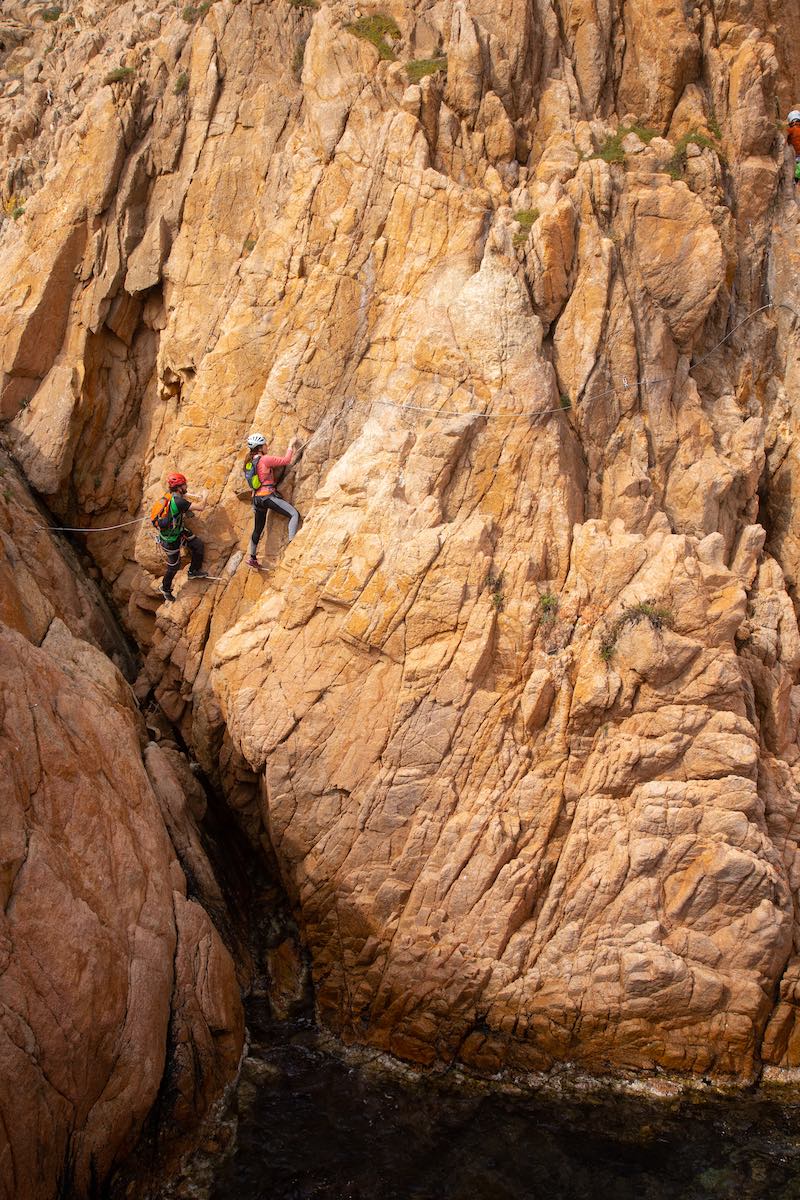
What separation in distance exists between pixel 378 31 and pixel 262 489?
32.7ft

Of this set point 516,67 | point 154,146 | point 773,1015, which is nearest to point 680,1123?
point 773,1015

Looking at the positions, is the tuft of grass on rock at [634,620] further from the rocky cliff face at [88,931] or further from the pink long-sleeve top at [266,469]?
the rocky cliff face at [88,931]

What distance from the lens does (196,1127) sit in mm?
12797

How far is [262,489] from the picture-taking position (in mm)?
17156

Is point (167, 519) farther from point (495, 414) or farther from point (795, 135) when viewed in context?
point (795, 135)

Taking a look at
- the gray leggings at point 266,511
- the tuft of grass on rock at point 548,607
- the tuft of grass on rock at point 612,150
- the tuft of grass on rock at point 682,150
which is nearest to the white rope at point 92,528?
the gray leggings at point 266,511

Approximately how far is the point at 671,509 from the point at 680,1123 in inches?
390

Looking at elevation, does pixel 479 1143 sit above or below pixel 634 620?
below

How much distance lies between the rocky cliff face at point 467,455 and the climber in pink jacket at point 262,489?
1.38ft

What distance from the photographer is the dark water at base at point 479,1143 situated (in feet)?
40.4

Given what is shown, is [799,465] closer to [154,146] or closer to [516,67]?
[516,67]

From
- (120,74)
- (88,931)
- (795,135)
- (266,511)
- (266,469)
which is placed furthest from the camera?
(795,135)

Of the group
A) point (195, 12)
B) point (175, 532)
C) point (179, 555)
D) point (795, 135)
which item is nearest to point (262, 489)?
point (175, 532)

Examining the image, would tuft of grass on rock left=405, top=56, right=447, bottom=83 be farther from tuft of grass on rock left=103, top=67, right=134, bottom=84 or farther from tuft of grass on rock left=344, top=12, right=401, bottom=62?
tuft of grass on rock left=103, top=67, right=134, bottom=84
